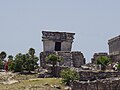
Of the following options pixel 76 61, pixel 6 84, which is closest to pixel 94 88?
pixel 6 84

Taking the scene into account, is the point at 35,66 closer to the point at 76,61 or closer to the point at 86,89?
the point at 76,61

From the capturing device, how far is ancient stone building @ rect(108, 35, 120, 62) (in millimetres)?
48750

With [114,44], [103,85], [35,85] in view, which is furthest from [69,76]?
[114,44]

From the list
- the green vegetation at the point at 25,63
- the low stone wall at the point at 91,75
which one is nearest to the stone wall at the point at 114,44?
the green vegetation at the point at 25,63

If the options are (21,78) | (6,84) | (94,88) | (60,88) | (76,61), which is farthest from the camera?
(76,61)

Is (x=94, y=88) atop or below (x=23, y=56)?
below

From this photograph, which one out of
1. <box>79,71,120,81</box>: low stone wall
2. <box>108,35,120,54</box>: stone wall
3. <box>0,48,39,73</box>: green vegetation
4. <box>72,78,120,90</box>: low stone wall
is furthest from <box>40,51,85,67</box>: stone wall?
<box>72,78,120,90</box>: low stone wall

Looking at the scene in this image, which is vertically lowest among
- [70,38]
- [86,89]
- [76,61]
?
[86,89]

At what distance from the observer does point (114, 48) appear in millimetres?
52938

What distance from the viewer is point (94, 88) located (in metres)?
26.4

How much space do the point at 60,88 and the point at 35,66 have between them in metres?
11.9

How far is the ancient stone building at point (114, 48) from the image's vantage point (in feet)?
160

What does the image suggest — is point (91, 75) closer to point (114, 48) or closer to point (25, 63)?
point (25, 63)

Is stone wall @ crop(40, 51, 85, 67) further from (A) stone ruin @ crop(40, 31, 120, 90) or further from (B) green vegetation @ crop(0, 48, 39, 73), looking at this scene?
(B) green vegetation @ crop(0, 48, 39, 73)
